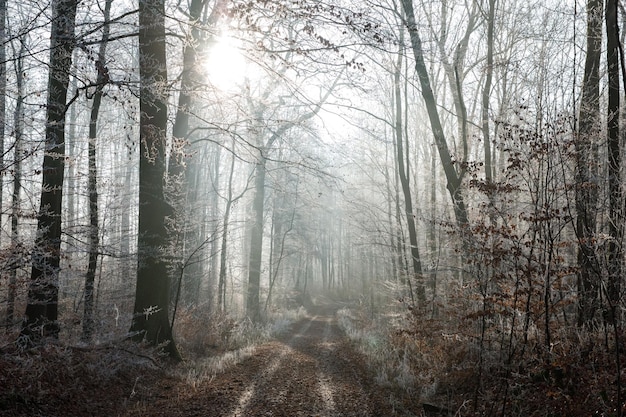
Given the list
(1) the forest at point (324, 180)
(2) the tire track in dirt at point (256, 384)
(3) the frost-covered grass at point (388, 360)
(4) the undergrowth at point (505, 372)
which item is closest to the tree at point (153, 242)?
(1) the forest at point (324, 180)

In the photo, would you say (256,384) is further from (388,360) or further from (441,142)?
(441,142)

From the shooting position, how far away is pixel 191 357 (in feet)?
30.3

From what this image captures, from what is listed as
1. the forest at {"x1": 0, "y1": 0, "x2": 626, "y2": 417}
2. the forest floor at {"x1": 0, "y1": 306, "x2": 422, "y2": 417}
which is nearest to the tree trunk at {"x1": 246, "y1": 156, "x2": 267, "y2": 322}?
the forest at {"x1": 0, "y1": 0, "x2": 626, "y2": 417}

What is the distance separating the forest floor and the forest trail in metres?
0.01

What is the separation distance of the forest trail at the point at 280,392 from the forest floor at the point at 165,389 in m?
0.01

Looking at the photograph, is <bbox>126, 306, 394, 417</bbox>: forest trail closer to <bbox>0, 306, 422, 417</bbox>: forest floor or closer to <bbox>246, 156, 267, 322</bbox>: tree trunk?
<bbox>0, 306, 422, 417</bbox>: forest floor

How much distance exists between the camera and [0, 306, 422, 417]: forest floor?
5105 mm

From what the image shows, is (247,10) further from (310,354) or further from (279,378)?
(310,354)

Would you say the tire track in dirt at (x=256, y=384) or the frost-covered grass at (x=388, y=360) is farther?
the frost-covered grass at (x=388, y=360)

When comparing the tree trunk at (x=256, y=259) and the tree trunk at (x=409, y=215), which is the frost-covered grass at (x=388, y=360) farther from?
the tree trunk at (x=256, y=259)

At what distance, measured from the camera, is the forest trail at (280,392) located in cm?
558

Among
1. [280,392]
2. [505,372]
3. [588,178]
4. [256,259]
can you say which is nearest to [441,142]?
[588,178]

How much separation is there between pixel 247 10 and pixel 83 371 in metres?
5.75

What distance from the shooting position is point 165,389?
6562 millimetres
